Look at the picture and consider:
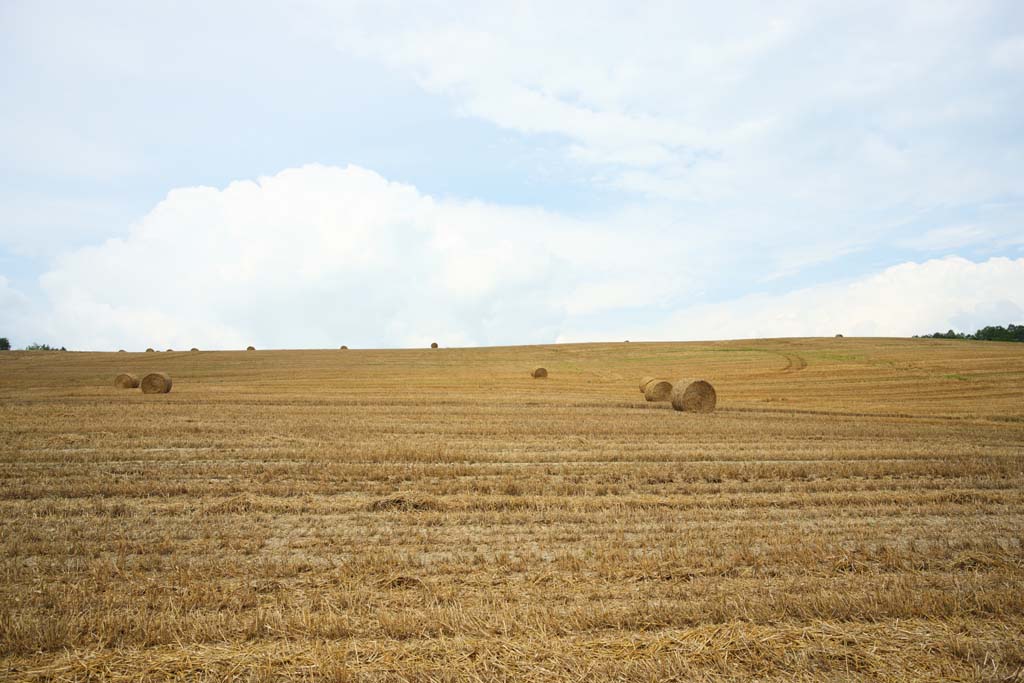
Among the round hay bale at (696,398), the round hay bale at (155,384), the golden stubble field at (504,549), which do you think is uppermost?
the round hay bale at (155,384)

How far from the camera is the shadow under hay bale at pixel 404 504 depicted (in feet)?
26.9

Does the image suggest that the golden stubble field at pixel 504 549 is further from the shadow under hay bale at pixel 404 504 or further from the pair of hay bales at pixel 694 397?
the pair of hay bales at pixel 694 397

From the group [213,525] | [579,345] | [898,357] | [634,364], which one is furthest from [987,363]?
[213,525]

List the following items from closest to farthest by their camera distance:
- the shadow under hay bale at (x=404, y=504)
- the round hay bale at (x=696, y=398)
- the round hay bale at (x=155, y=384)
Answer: the shadow under hay bale at (x=404, y=504) < the round hay bale at (x=696, y=398) < the round hay bale at (x=155, y=384)

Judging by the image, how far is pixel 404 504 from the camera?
27.2 ft

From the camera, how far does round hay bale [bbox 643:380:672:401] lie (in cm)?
2417

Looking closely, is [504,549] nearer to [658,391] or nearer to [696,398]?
[696,398]

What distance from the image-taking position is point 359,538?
22.7ft

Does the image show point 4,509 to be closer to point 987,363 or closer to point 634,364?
point 634,364

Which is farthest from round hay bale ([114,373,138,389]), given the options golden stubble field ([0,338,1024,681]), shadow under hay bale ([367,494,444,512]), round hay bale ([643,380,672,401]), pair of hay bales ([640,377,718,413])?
A: shadow under hay bale ([367,494,444,512])

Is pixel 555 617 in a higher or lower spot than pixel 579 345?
lower

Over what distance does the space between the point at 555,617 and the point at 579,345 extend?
47860 millimetres

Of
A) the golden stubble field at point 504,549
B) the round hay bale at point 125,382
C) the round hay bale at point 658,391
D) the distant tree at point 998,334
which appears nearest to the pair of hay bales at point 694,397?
the round hay bale at point 658,391

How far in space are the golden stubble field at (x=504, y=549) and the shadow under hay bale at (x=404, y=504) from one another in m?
0.10
